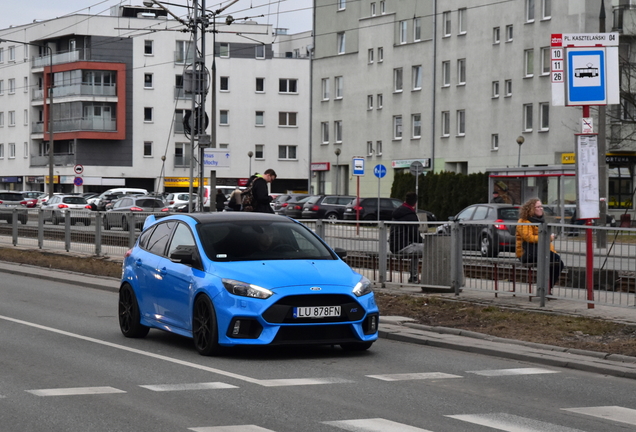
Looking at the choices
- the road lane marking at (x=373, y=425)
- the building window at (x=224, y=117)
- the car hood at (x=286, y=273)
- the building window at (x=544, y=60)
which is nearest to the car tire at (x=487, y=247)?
the car hood at (x=286, y=273)

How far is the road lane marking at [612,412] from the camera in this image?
25.5 feet

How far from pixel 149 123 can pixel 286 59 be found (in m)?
13.6

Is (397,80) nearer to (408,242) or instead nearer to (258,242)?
(408,242)

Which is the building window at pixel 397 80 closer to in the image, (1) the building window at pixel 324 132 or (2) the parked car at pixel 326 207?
(1) the building window at pixel 324 132

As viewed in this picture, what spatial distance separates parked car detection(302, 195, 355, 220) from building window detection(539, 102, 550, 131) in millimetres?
10787

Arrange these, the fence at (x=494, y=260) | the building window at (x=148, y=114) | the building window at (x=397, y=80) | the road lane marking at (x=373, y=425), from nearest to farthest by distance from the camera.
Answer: the road lane marking at (x=373, y=425)
the fence at (x=494, y=260)
the building window at (x=397, y=80)
the building window at (x=148, y=114)

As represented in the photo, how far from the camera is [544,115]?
58.4 meters

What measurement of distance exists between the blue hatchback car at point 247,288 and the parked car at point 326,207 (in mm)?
44201

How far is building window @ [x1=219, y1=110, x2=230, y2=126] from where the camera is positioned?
317ft

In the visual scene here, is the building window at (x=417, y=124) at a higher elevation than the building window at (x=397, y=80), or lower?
lower

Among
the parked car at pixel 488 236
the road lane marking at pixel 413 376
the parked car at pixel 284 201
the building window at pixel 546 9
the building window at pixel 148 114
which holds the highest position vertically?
the building window at pixel 546 9

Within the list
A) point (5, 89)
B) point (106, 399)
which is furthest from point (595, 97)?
point (5, 89)

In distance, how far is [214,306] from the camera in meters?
10.5

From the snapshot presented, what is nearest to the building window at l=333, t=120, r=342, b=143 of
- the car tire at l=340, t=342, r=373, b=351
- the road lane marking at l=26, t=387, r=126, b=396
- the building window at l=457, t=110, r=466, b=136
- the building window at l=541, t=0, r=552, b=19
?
the building window at l=457, t=110, r=466, b=136
